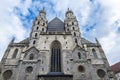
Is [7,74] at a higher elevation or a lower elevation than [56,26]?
lower

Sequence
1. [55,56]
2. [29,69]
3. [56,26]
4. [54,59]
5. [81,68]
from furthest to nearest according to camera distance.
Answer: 1. [56,26]
2. [55,56]
3. [54,59]
4. [81,68]
5. [29,69]

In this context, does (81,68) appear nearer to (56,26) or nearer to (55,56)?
(55,56)

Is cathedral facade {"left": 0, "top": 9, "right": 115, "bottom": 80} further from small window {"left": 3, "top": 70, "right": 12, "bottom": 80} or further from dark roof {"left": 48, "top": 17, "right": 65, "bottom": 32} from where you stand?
dark roof {"left": 48, "top": 17, "right": 65, "bottom": 32}

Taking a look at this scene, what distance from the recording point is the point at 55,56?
2517 cm

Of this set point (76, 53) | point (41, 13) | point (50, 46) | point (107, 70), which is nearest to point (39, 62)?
point (50, 46)

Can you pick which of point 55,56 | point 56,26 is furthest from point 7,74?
point 56,26

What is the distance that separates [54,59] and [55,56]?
706 millimetres

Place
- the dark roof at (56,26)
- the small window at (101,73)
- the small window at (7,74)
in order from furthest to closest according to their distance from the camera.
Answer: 1. the dark roof at (56,26)
2. the small window at (101,73)
3. the small window at (7,74)

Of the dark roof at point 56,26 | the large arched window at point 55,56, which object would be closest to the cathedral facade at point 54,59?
the large arched window at point 55,56

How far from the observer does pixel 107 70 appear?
23219 millimetres

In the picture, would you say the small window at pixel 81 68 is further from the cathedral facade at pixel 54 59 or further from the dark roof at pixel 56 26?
the dark roof at pixel 56 26

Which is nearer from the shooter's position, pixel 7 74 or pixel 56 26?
pixel 7 74

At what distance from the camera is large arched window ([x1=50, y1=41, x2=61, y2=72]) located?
23625 mm

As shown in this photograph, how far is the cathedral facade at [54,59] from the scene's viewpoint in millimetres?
22094
